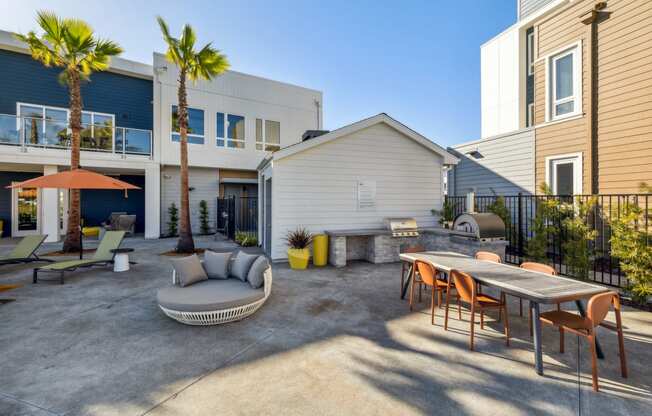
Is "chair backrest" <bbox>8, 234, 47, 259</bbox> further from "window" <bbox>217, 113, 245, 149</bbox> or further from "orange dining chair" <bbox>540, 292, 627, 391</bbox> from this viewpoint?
"orange dining chair" <bbox>540, 292, 627, 391</bbox>

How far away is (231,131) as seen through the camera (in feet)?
51.3

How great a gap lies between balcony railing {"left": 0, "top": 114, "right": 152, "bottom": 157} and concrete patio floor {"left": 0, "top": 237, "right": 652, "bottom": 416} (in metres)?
9.88

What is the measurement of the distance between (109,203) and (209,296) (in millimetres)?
14539

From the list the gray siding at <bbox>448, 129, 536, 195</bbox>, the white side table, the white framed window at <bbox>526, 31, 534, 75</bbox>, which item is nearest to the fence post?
the gray siding at <bbox>448, 129, 536, 195</bbox>

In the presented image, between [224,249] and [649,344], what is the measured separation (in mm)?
10811

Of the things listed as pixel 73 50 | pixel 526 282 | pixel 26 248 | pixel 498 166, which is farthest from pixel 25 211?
pixel 498 166

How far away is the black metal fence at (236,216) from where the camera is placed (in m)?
14.0

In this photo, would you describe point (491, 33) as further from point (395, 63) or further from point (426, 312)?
point (426, 312)

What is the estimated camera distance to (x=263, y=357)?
338cm

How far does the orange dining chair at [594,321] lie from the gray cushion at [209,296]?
12.9 ft

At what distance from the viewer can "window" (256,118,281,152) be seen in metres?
16.3

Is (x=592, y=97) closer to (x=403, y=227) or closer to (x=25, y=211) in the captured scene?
(x=403, y=227)

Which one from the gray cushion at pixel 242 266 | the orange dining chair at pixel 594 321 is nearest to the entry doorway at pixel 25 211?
the gray cushion at pixel 242 266

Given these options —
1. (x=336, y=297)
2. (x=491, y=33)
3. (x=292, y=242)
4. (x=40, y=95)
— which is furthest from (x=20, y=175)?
(x=491, y=33)
